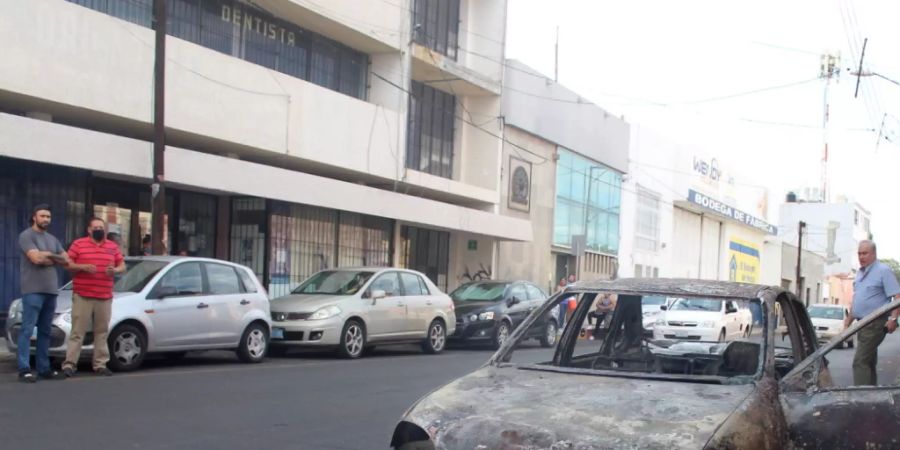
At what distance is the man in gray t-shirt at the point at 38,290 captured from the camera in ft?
32.0

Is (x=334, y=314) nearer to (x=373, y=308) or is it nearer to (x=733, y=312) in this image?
(x=373, y=308)

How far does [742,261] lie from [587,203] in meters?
24.9

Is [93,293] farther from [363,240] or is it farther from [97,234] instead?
[363,240]

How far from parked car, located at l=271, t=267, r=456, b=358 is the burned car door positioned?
33.7ft

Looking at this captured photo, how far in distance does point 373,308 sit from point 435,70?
39.0 ft

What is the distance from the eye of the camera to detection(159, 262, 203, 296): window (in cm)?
1169

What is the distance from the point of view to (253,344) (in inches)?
512

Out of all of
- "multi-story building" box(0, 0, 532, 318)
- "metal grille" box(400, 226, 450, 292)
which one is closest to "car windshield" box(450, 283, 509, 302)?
"multi-story building" box(0, 0, 532, 318)

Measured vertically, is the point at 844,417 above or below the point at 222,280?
above

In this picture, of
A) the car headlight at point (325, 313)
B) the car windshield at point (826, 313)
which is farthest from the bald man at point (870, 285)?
the car windshield at point (826, 313)

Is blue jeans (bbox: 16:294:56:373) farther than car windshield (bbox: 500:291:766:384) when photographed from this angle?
Yes

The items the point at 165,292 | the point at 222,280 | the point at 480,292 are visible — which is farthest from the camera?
the point at 480,292

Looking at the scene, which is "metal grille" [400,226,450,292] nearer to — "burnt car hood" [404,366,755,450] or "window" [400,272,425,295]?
"window" [400,272,425,295]

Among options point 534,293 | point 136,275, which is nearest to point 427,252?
point 534,293
